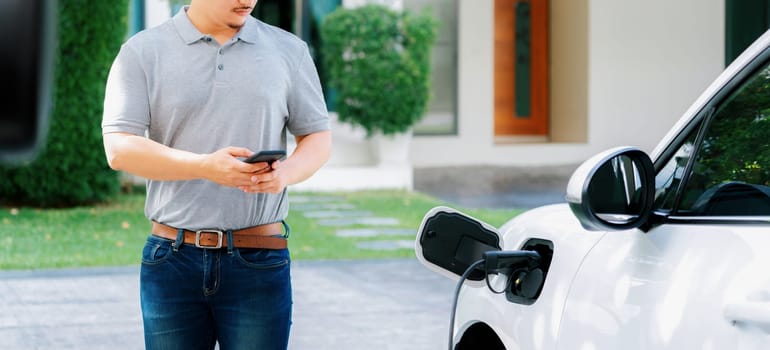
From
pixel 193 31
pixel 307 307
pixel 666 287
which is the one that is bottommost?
pixel 307 307

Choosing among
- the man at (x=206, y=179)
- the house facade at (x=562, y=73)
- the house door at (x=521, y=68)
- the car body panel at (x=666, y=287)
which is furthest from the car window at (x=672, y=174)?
the house door at (x=521, y=68)

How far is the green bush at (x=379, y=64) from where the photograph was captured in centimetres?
1462

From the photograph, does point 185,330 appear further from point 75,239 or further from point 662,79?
point 662,79

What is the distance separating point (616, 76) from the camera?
1861cm

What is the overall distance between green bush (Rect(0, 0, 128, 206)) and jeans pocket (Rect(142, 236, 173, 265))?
9537 millimetres

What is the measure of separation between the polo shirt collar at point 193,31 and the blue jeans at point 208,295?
549 mm

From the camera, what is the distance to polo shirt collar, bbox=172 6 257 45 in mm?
3086

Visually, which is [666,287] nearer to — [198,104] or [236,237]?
[236,237]

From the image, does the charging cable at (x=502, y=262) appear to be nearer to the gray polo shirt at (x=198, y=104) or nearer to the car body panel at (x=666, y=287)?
the car body panel at (x=666, y=287)

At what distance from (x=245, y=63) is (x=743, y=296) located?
1.63 metres

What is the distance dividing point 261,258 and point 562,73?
16.6 metres

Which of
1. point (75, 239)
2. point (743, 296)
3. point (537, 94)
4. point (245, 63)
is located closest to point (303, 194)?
point (75, 239)

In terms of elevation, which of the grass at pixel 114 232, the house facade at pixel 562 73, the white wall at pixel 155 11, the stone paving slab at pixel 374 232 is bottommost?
the stone paving slab at pixel 374 232

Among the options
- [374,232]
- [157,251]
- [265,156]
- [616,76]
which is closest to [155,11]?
[374,232]
